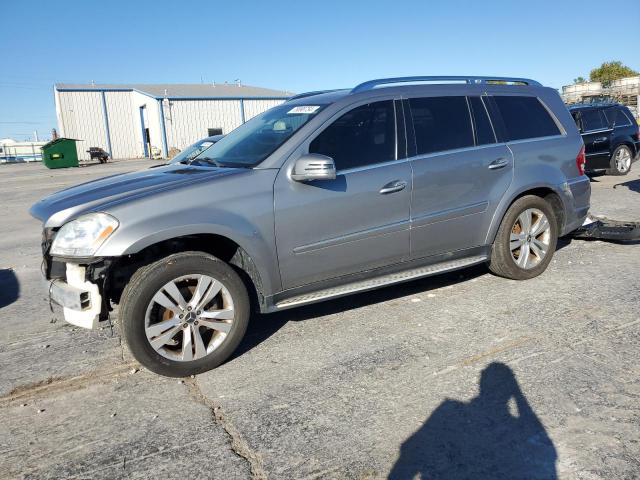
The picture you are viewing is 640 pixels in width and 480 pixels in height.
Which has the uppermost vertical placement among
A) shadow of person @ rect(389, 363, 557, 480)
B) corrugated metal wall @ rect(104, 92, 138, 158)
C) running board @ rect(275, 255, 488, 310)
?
corrugated metal wall @ rect(104, 92, 138, 158)

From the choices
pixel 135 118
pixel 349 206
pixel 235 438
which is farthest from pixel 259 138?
pixel 135 118

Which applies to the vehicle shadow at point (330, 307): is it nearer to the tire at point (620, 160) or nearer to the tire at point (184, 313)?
the tire at point (184, 313)

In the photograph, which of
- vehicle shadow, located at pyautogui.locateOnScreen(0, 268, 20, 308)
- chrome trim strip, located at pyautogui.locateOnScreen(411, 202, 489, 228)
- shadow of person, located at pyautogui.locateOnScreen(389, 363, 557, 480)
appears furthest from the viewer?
vehicle shadow, located at pyautogui.locateOnScreen(0, 268, 20, 308)

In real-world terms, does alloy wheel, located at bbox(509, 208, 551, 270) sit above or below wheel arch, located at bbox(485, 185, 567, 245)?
below

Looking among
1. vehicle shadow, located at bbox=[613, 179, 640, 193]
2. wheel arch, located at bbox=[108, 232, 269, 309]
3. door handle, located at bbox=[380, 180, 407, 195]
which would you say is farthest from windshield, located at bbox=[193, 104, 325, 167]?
vehicle shadow, located at bbox=[613, 179, 640, 193]

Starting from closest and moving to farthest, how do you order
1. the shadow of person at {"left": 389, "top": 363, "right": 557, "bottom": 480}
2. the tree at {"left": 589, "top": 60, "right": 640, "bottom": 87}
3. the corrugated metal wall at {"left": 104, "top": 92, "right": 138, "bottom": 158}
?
the shadow of person at {"left": 389, "top": 363, "right": 557, "bottom": 480} → the corrugated metal wall at {"left": 104, "top": 92, "right": 138, "bottom": 158} → the tree at {"left": 589, "top": 60, "right": 640, "bottom": 87}

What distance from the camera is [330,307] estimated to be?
469cm

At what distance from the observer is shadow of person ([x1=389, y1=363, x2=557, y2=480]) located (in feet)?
8.06

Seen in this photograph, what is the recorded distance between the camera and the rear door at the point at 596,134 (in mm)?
12516

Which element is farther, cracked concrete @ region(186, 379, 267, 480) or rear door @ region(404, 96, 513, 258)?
rear door @ region(404, 96, 513, 258)

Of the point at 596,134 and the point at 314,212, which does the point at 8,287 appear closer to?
the point at 314,212

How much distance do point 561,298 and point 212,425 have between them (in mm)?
3301

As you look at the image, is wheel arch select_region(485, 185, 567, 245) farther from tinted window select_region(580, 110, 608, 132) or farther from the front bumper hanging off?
tinted window select_region(580, 110, 608, 132)

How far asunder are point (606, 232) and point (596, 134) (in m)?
7.32
